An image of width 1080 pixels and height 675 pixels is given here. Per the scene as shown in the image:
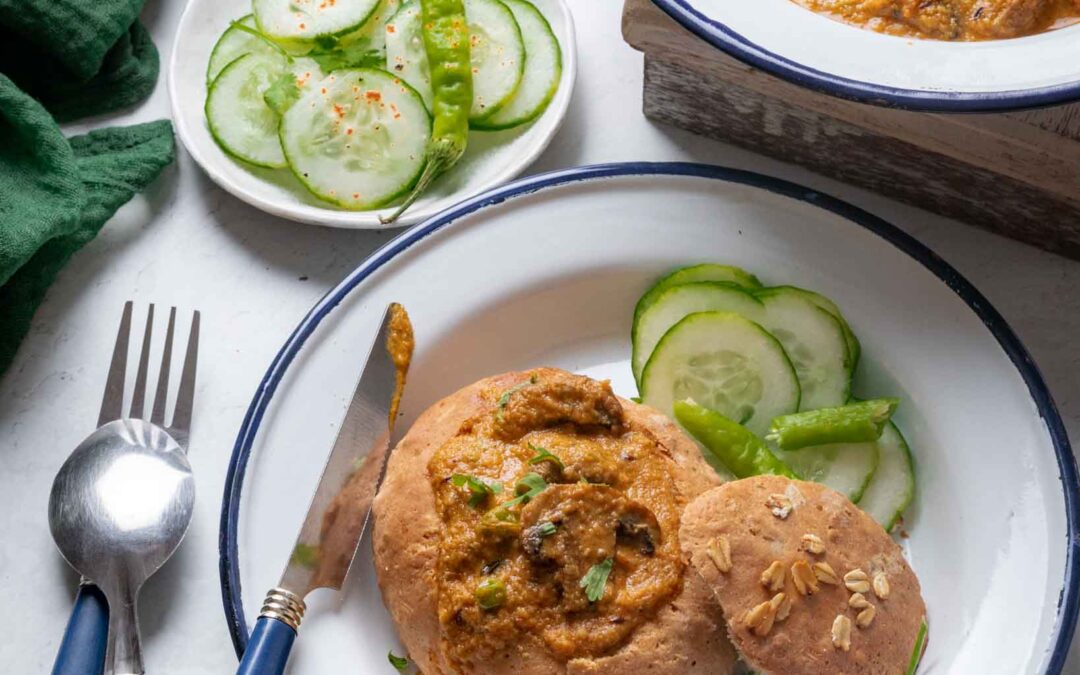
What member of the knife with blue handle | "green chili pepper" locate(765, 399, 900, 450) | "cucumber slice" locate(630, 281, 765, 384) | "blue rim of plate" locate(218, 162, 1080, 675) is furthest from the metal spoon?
"green chili pepper" locate(765, 399, 900, 450)

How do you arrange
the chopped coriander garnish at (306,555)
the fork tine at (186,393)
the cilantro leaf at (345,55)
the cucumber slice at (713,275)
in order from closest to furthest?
1. the chopped coriander garnish at (306,555)
2. the cucumber slice at (713,275)
3. the fork tine at (186,393)
4. the cilantro leaf at (345,55)

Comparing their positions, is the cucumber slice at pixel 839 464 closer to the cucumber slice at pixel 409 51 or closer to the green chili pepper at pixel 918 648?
the green chili pepper at pixel 918 648

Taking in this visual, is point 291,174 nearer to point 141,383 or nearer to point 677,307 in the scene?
point 141,383

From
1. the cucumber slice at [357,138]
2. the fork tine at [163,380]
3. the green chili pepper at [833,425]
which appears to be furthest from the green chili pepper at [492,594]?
the cucumber slice at [357,138]

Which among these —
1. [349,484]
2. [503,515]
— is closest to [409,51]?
[349,484]

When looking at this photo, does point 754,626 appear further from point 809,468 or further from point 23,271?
point 23,271

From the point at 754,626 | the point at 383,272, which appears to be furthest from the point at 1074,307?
the point at 383,272
